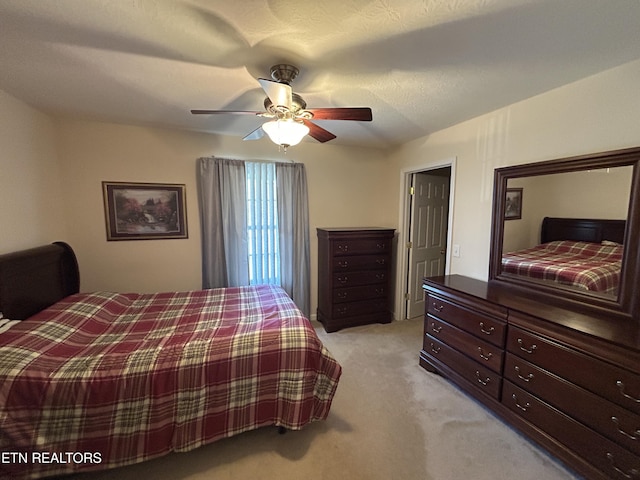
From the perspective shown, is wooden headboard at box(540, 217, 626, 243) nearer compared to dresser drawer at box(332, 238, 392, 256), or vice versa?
wooden headboard at box(540, 217, 626, 243)

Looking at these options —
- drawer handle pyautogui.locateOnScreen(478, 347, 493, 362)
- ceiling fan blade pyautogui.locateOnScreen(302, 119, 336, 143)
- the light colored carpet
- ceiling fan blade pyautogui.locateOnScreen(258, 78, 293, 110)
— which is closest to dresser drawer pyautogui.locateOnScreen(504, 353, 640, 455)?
drawer handle pyautogui.locateOnScreen(478, 347, 493, 362)

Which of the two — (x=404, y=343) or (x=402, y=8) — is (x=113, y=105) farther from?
(x=404, y=343)

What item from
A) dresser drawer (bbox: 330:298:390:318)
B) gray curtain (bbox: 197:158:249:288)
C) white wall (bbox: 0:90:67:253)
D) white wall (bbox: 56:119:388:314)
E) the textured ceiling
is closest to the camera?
the textured ceiling

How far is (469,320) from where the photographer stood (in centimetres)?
208

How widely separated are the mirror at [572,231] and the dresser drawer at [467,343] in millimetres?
549

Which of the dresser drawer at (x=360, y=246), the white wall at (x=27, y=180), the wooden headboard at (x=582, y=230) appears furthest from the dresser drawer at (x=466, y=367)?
the white wall at (x=27, y=180)

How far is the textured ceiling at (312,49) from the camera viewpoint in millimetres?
1167

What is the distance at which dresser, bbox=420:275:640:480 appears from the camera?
131cm

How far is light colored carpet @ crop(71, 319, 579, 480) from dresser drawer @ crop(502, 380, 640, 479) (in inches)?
8.0

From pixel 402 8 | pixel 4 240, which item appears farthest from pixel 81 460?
pixel 402 8

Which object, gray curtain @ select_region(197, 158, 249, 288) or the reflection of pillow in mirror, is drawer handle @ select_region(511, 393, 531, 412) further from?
gray curtain @ select_region(197, 158, 249, 288)

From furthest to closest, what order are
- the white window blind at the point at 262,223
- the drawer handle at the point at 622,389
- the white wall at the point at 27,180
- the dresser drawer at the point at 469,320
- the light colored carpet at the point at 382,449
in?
the white window blind at the point at 262,223, the white wall at the point at 27,180, the dresser drawer at the point at 469,320, the light colored carpet at the point at 382,449, the drawer handle at the point at 622,389

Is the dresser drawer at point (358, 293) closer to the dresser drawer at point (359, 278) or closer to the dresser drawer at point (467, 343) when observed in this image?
the dresser drawer at point (359, 278)

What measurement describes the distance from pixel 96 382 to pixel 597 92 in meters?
3.48
